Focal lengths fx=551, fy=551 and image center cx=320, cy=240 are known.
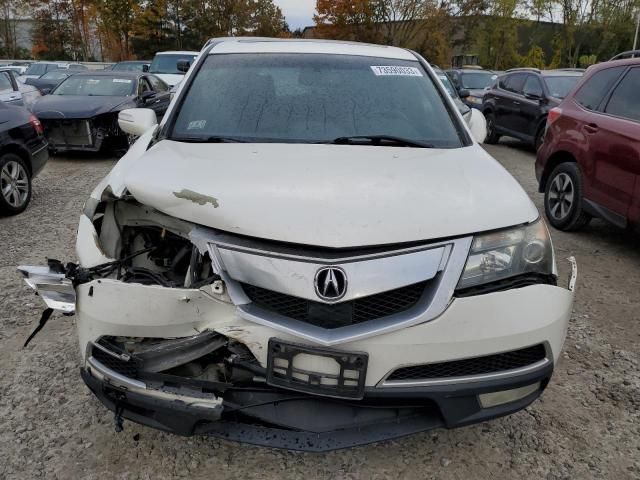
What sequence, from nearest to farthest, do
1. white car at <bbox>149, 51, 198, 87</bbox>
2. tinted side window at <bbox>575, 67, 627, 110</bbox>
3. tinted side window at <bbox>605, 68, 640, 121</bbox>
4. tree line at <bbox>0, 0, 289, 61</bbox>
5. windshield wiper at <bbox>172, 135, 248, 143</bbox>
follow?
windshield wiper at <bbox>172, 135, 248, 143</bbox>
tinted side window at <bbox>605, 68, 640, 121</bbox>
tinted side window at <bbox>575, 67, 627, 110</bbox>
white car at <bbox>149, 51, 198, 87</bbox>
tree line at <bbox>0, 0, 289, 61</bbox>

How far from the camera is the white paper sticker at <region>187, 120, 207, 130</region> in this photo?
115 inches

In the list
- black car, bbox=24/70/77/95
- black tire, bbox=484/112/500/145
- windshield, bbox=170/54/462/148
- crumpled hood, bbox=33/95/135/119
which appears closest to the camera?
windshield, bbox=170/54/462/148

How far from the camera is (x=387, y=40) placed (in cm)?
3638

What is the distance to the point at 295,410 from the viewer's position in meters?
1.96

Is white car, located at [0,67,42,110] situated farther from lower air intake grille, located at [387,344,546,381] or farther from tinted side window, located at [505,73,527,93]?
lower air intake grille, located at [387,344,546,381]

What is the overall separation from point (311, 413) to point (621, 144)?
13.0 feet

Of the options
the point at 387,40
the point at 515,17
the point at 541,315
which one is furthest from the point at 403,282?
the point at 515,17

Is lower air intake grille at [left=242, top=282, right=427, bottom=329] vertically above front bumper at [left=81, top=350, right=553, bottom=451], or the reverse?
lower air intake grille at [left=242, top=282, right=427, bottom=329]

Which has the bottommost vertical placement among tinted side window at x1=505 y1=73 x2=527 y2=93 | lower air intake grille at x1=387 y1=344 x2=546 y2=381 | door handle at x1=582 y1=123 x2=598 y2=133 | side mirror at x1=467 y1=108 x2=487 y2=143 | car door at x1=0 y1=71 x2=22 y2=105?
car door at x1=0 y1=71 x2=22 y2=105

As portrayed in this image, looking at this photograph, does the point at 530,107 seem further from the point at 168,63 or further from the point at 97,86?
the point at 168,63

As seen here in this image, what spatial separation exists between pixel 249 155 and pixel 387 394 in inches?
48.6

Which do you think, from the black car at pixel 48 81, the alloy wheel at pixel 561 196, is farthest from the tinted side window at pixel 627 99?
the black car at pixel 48 81

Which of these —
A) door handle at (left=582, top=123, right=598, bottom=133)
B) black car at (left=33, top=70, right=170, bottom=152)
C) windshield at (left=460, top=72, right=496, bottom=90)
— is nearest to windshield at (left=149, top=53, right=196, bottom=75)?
black car at (left=33, top=70, right=170, bottom=152)

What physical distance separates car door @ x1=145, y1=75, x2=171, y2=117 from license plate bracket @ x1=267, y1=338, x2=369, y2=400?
8.90 m
